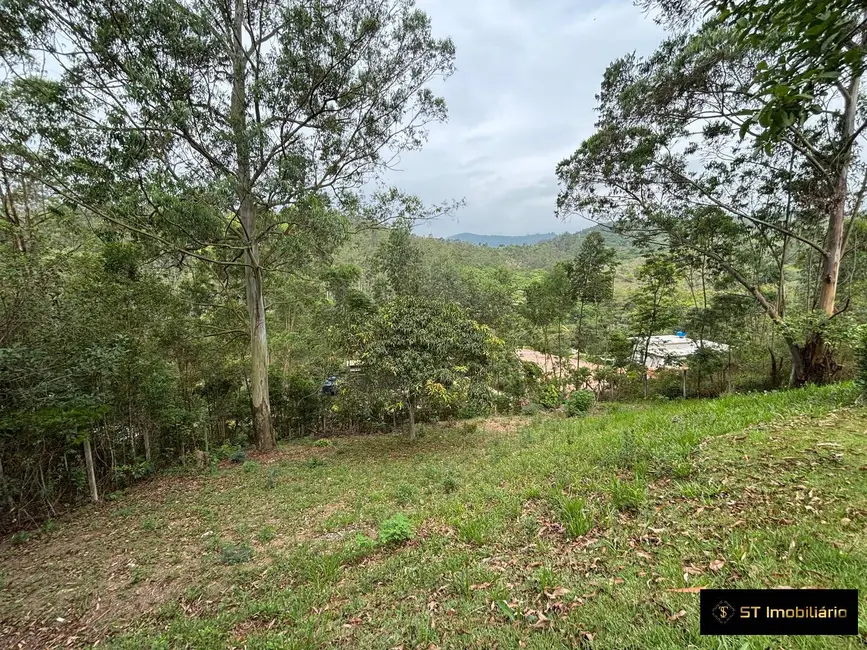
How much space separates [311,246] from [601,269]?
38.0 ft

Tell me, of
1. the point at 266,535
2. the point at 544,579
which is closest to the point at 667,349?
the point at 544,579

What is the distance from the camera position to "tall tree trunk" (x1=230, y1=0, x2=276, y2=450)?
266 inches

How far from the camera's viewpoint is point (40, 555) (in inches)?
180

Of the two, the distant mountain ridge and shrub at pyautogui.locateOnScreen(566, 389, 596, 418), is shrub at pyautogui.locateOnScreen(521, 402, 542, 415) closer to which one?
shrub at pyautogui.locateOnScreen(566, 389, 596, 418)

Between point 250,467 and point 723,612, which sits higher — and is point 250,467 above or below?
below

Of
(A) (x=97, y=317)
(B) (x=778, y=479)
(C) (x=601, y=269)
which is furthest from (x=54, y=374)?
(C) (x=601, y=269)

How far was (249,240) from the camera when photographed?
24.7 feet

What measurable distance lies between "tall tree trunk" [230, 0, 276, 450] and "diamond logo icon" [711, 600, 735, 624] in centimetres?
810

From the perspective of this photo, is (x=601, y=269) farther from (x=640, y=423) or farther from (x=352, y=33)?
(x=352, y=33)

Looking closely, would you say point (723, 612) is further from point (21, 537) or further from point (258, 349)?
point (258, 349)

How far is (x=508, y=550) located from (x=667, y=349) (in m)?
15.8

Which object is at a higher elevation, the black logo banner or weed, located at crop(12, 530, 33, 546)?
the black logo banner

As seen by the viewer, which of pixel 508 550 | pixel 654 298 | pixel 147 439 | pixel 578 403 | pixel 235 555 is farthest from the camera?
pixel 654 298

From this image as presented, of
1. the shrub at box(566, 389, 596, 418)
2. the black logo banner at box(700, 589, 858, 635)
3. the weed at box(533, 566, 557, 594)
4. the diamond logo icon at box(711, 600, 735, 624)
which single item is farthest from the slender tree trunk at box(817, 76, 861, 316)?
the weed at box(533, 566, 557, 594)
